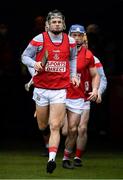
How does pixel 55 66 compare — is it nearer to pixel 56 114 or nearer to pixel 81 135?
pixel 56 114

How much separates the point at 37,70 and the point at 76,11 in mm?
9806

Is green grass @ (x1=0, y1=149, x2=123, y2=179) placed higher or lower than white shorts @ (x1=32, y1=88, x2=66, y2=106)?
lower

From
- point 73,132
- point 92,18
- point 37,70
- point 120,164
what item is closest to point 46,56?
point 37,70

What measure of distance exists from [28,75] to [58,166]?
17.7 ft

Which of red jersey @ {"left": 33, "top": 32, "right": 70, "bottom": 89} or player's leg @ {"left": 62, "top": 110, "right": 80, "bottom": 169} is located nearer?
red jersey @ {"left": 33, "top": 32, "right": 70, "bottom": 89}

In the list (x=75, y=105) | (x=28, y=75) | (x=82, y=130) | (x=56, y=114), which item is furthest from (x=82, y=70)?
(x=28, y=75)

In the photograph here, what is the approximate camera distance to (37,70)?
14016 mm

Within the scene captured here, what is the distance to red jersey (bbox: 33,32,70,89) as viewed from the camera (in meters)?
14.3

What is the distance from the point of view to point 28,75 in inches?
821

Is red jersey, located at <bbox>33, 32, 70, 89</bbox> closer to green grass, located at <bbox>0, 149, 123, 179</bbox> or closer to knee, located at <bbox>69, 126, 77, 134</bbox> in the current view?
knee, located at <bbox>69, 126, 77, 134</bbox>

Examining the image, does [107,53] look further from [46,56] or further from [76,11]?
[46,56]

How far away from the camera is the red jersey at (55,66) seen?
1434cm

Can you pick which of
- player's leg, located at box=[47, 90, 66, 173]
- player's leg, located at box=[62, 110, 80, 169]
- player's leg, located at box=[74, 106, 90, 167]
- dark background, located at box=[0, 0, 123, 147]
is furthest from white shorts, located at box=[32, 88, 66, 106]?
dark background, located at box=[0, 0, 123, 147]

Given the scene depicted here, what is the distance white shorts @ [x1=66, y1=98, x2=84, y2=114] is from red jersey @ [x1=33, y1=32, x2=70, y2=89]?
0.96m
